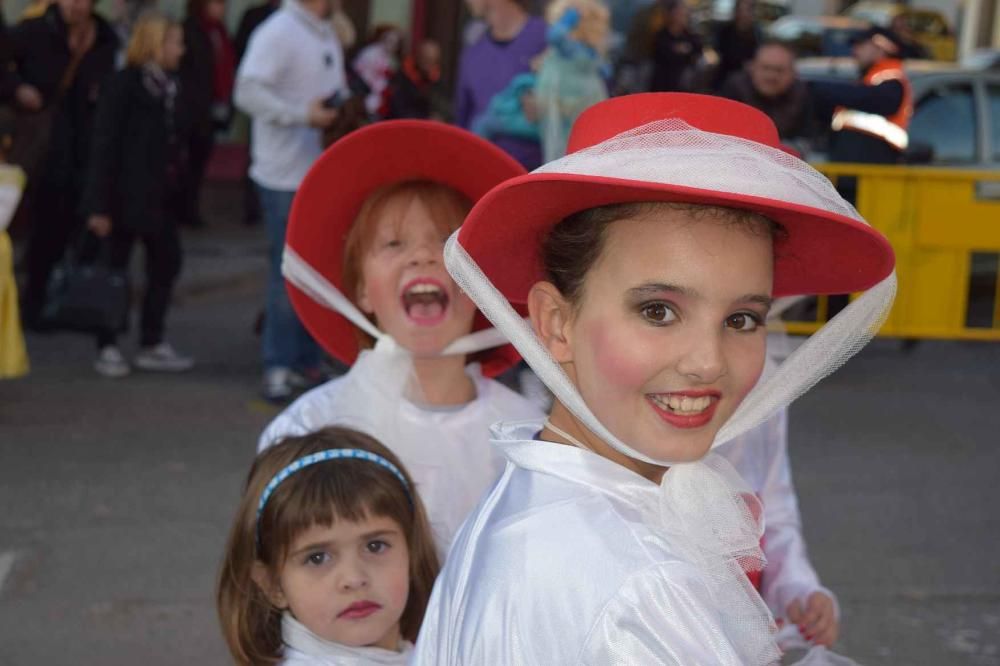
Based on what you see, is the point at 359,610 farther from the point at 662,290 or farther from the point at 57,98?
the point at 57,98

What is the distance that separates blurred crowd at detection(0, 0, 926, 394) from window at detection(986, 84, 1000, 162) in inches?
38.6

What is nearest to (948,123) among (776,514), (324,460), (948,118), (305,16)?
(948,118)

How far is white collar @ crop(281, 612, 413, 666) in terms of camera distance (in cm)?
266

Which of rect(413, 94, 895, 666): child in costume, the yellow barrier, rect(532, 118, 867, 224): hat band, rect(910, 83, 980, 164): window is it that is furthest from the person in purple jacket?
rect(532, 118, 867, 224): hat band

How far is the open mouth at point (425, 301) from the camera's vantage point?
3064 millimetres

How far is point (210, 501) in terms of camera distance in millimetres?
5688

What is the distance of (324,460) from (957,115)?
7.61 metres

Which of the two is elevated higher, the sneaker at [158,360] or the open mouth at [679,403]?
the open mouth at [679,403]

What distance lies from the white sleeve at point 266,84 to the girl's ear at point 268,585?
171 inches

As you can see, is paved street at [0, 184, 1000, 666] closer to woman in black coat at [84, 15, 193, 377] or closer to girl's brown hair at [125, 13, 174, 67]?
woman in black coat at [84, 15, 193, 377]

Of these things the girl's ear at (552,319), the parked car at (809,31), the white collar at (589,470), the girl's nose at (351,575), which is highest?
the girl's ear at (552,319)

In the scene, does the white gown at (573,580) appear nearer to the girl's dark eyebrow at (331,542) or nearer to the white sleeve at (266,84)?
the girl's dark eyebrow at (331,542)

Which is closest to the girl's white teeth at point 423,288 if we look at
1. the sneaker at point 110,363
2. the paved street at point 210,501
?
the paved street at point 210,501

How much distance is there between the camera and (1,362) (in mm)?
6613
